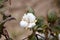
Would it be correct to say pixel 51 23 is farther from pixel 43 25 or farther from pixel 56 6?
pixel 56 6

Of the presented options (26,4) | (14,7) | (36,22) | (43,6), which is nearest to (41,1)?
(43,6)

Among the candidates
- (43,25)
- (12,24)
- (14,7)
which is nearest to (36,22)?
(43,25)

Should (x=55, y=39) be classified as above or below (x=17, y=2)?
above

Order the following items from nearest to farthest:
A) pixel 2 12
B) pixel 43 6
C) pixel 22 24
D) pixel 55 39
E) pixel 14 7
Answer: pixel 22 24
pixel 55 39
pixel 2 12
pixel 14 7
pixel 43 6

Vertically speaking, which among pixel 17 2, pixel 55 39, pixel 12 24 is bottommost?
pixel 12 24

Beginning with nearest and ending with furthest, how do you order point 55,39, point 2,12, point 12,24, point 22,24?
1. point 22,24
2. point 55,39
3. point 2,12
4. point 12,24

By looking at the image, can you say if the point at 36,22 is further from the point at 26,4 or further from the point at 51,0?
the point at 51,0

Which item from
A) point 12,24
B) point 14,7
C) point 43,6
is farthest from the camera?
point 43,6

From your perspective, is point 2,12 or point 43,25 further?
point 2,12

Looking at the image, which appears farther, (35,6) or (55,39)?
(35,6)
